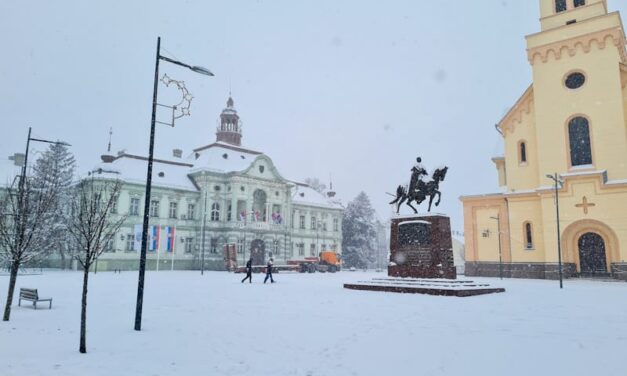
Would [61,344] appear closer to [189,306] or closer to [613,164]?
[189,306]

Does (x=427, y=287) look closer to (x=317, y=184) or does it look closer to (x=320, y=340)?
(x=320, y=340)

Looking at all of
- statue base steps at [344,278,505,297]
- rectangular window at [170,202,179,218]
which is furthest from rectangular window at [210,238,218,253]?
statue base steps at [344,278,505,297]

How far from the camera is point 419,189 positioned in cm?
2361

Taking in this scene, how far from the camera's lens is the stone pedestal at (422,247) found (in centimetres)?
2147

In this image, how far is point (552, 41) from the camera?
1366 inches

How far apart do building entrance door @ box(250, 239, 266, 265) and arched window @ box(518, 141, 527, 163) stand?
98.6 ft

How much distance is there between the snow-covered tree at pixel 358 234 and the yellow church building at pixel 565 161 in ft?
117

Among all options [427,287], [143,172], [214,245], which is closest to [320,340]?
[427,287]

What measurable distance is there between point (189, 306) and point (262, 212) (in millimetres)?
42574

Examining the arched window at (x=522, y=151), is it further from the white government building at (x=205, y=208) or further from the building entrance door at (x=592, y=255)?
the white government building at (x=205, y=208)

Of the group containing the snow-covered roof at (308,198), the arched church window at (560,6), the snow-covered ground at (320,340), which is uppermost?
the arched church window at (560,6)

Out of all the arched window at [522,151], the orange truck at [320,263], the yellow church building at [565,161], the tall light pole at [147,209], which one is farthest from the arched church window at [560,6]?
the tall light pole at [147,209]

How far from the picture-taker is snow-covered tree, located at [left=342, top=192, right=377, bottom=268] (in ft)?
238

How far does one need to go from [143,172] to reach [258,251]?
15.9 metres
